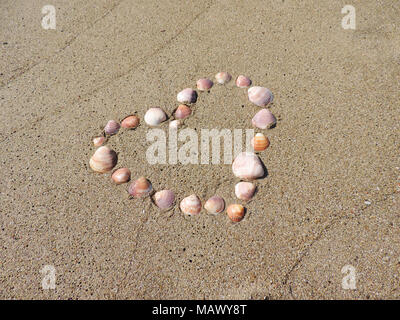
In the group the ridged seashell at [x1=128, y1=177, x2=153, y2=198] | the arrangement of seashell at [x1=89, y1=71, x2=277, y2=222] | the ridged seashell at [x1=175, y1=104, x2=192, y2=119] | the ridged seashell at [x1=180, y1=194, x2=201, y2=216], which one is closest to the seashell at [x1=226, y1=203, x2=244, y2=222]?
the arrangement of seashell at [x1=89, y1=71, x2=277, y2=222]

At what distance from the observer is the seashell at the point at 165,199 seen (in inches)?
76.9

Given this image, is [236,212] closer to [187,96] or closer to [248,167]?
[248,167]

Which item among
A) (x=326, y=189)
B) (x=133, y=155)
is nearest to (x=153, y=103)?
(x=133, y=155)

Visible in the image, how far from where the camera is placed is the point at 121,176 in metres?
2.06

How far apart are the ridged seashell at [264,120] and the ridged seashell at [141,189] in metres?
0.83

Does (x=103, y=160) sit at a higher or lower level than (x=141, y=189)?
higher

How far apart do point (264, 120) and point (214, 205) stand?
0.70 meters

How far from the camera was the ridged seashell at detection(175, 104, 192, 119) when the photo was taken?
7.48 ft

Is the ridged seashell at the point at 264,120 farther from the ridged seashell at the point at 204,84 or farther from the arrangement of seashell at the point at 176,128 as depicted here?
the ridged seashell at the point at 204,84

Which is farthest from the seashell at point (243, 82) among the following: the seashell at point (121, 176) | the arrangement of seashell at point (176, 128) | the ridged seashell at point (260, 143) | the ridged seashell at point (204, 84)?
the seashell at point (121, 176)

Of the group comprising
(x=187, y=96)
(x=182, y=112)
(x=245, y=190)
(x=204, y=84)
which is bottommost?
(x=245, y=190)

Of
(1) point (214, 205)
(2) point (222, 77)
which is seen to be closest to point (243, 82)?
(2) point (222, 77)

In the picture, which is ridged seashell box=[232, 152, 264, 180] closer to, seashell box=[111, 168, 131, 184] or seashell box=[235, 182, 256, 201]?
seashell box=[235, 182, 256, 201]
